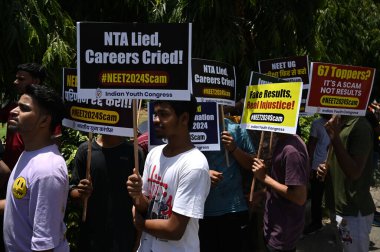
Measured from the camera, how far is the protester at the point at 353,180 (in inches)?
163

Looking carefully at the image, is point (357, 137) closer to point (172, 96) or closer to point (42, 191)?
point (172, 96)

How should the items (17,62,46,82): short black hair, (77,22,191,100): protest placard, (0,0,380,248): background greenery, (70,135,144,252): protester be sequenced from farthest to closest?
1. (0,0,380,248): background greenery
2. (17,62,46,82): short black hair
3. (70,135,144,252): protester
4. (77,22,191,100): protest placard

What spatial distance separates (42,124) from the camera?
9.45ft

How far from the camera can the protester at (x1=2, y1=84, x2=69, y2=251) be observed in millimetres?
2635

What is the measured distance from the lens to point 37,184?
264 cm

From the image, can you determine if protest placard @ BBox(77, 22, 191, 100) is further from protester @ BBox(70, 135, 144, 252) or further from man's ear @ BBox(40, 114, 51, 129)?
protester @ BBox(70, 135, 144, 252)

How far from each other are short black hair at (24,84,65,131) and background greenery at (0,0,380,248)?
2.14m

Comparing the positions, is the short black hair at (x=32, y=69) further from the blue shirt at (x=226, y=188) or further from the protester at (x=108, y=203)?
the blue shirt at (x=226, y=188)

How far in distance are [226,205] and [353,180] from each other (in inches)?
39.6

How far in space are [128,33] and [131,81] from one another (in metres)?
0.29

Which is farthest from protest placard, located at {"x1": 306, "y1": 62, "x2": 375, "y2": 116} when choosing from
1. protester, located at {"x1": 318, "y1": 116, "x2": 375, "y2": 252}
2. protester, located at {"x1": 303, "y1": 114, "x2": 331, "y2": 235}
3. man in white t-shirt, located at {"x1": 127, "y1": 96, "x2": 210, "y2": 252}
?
protester, located at {"x1": 303, "y1": 114, "x2": 331, "y2": 235}

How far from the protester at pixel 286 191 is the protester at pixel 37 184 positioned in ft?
5.36

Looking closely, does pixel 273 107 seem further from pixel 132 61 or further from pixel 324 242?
pixel 324 242

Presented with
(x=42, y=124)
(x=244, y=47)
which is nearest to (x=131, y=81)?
(x=42, y=124)
